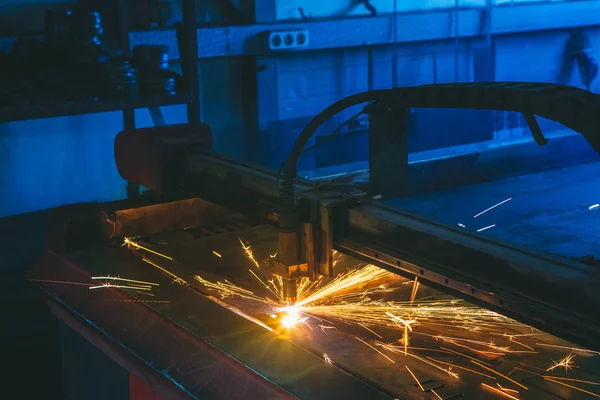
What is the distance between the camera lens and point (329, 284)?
2.22m

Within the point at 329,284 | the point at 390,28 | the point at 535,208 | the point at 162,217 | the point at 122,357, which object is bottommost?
the point at 535,208

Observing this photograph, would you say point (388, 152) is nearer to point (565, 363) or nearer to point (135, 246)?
point (565, 363)

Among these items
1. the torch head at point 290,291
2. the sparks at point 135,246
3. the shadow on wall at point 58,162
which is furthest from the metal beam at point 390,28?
the torch head at point 290,291

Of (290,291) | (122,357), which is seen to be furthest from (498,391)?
(122,357)

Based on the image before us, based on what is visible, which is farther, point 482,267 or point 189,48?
point 189,48

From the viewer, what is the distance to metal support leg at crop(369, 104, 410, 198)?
1951 mm

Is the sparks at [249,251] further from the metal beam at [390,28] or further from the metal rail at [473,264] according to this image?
the metal beam at [390,28]

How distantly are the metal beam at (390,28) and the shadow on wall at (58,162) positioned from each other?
639 mm

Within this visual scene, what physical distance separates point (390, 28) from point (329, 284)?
147 inches

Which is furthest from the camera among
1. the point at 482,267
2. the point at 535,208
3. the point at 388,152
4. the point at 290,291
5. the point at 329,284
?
the point at 535,208

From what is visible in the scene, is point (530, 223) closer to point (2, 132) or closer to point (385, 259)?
point (385, 259)

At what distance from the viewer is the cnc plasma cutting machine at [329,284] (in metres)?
1.46

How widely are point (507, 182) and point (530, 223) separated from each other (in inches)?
36.4

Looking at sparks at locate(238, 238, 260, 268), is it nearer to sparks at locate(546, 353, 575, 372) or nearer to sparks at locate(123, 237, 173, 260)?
sparks at locate(123, 237, 173, 260)
